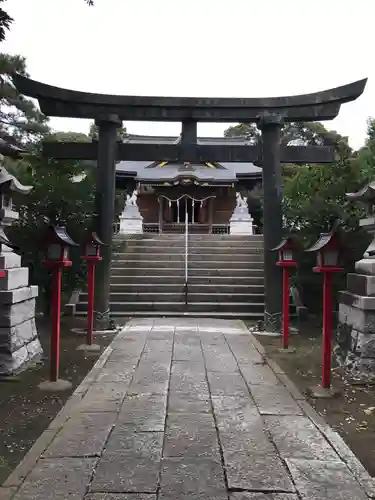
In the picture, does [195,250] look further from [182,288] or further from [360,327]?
[360,327]

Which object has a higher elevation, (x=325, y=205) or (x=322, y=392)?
(x=325, y=205)

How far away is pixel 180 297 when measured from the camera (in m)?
12.1

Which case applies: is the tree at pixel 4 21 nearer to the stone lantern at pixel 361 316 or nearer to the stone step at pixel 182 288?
the stone lantern at pixel 361 316

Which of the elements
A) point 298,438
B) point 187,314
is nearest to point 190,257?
point 187,314

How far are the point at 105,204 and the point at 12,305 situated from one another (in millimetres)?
4118

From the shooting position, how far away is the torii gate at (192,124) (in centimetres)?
948

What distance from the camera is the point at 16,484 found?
3.03 m

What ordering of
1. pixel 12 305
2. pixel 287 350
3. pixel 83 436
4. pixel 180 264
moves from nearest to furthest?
pixel 83 436, pixel 12 305, pixel 287 350, pixel 180 264

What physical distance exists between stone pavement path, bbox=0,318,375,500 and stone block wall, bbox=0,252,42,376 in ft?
3.26

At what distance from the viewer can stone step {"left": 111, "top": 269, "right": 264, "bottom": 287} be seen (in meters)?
12.8

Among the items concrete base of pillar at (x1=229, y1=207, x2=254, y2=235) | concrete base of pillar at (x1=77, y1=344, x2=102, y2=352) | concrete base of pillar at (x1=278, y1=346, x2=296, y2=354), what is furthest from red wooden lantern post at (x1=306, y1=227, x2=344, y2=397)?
concrete base of pillar at (x1=229, y1=207, x2=254, y2=235)

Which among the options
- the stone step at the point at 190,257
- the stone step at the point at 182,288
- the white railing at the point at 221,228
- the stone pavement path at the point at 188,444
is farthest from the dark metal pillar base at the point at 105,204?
the white railing at the point at 221,228

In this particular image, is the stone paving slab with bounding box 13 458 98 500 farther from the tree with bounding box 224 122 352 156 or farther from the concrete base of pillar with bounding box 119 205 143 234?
the tree with bounding box 224 122 352 156

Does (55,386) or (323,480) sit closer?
(323,480)
